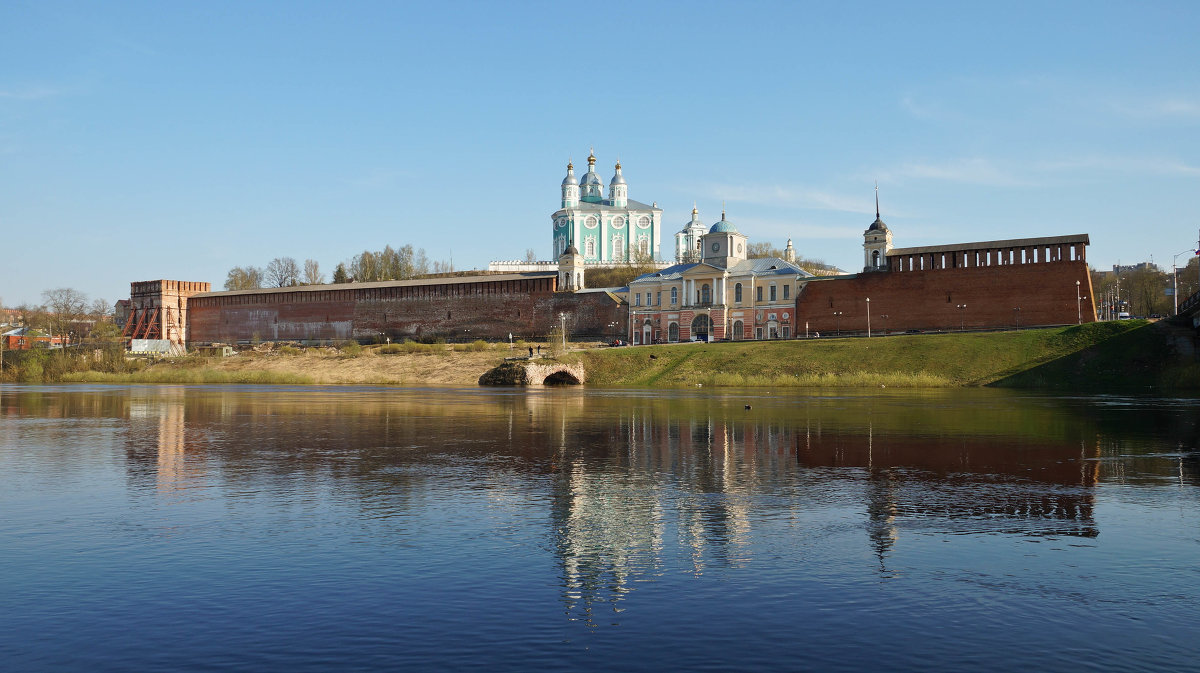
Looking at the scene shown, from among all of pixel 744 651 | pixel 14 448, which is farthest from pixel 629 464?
pixel 14 448

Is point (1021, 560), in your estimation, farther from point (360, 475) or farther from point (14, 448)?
point (14, 448)

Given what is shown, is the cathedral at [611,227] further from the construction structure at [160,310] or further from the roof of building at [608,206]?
the construction structure at [160,310]

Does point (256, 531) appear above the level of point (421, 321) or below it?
below

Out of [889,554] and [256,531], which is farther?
[256,531]

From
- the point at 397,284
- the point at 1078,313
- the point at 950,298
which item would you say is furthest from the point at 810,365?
the point at 397,284

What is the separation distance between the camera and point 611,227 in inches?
5094

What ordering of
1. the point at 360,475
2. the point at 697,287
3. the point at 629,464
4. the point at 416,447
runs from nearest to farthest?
the point at 360,475 → the point at 629,464 → the point at 416,447 → the point at 697,287

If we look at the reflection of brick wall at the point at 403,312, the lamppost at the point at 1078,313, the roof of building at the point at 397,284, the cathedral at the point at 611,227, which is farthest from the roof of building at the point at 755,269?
the cathedral at the point at 611,227

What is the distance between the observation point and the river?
23.0ft

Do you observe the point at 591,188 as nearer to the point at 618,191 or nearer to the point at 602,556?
the point at 618,191

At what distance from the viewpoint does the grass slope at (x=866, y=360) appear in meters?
54.4

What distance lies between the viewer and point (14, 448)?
20562 millimetres

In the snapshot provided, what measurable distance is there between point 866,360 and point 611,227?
74.1 meters

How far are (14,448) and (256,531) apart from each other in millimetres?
12895
